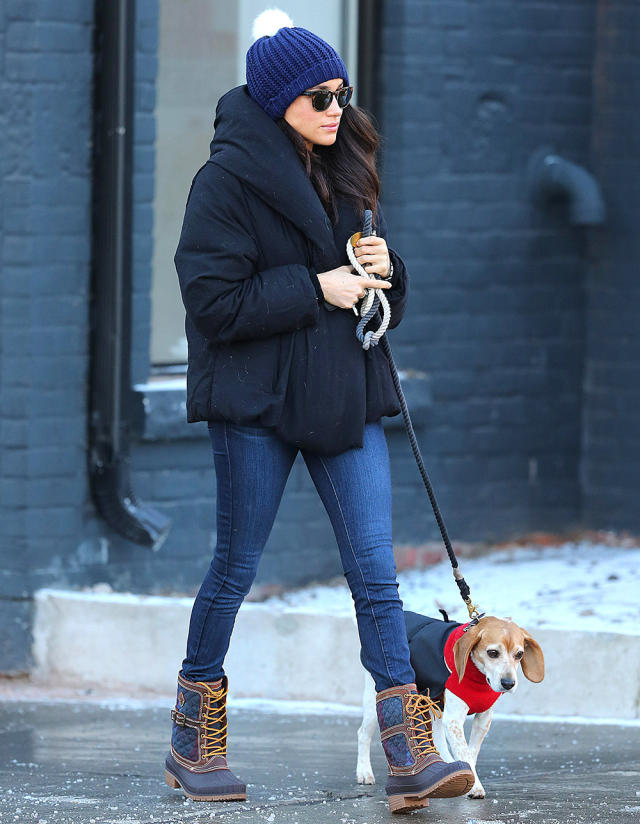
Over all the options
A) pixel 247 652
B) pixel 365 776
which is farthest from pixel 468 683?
pixel 247 652

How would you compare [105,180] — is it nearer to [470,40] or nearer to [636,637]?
[470,40]

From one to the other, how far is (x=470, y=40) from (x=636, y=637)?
9.72 ft

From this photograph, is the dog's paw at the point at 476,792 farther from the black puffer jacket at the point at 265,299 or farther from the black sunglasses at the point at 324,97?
the black sunglasses at the point at 324,97

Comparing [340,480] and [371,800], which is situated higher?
[340,480]

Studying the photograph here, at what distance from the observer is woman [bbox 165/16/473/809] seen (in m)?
3.83

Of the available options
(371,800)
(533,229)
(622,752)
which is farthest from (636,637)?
(533,229)

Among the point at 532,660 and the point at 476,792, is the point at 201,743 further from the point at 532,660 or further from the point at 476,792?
the point at 532,660

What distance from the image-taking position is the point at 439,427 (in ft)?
22.9

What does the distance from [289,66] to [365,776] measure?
205 centimetres

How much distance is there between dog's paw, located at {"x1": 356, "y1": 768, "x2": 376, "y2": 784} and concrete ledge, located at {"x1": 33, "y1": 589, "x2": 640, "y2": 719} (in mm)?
1250

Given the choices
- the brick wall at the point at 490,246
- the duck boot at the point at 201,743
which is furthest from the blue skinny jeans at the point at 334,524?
the brick wall at the point at 490,246

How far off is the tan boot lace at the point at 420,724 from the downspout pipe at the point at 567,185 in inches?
144

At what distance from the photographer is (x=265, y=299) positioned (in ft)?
12.4

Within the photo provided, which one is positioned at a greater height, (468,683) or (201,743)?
(468,683)
